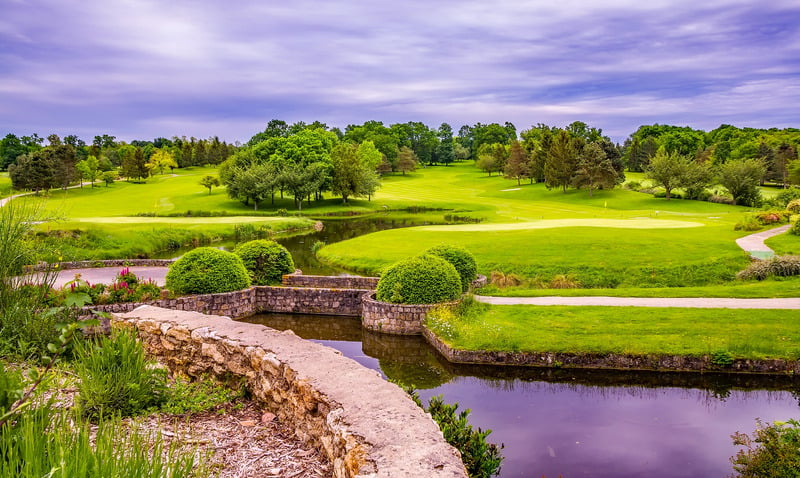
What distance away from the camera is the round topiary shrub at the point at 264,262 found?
2112 cm

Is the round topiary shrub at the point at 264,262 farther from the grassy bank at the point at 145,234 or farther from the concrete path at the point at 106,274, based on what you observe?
the grassy bank at the point at 145,234

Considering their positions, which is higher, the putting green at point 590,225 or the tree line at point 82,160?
the tree line at point 82,160

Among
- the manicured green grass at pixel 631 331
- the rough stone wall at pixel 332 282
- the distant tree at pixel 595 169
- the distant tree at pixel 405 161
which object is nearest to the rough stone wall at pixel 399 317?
the manicured green grass at pixel 631 331

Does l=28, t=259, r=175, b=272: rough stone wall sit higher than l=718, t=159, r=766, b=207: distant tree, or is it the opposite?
l=718, t=159, r=766, b=207: distant tree

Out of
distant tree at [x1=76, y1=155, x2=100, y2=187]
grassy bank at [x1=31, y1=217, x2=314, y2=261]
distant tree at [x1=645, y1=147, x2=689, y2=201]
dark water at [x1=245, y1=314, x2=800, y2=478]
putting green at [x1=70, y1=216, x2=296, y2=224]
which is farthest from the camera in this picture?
distant tree at [x1=76, y1=155, x2=100, y2=187]

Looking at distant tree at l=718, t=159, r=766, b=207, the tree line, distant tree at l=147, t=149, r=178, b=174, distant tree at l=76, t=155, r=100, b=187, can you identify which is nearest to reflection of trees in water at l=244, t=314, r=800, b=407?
distant tree at l=718, t=159, r=766, b=207

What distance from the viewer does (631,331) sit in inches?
563

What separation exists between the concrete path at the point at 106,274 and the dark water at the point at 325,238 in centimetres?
672

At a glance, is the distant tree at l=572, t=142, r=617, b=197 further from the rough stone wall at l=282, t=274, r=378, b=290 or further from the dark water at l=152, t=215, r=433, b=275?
the rough stone wall at l=282, t=274, r=378, b=290

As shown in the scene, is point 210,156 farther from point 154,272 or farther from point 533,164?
point 154,272

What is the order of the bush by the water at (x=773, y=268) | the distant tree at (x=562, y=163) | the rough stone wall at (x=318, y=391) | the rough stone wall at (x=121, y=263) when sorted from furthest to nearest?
1. the distant tree at (x=562, y=163)
2. the rough stone wall at (x=121, y=263)
3. the bush by the water at (x=773, y=268)
4. the rough stone wall at (x=318, y=391)

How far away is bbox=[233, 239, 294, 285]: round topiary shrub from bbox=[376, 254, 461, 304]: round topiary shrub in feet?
18.9

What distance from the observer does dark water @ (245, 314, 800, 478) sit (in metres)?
9.00

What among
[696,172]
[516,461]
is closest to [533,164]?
[696,172]
